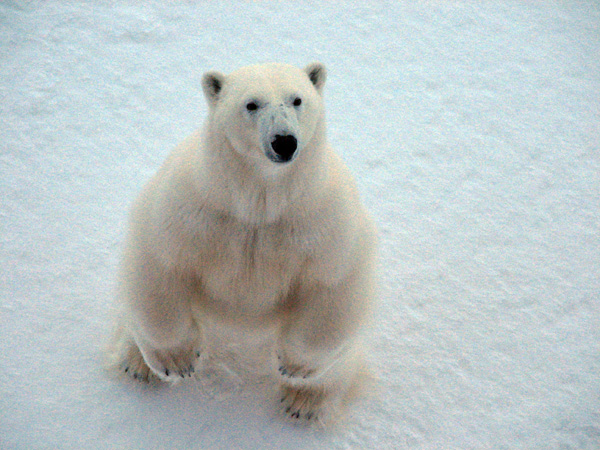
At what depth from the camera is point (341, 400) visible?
2566mm

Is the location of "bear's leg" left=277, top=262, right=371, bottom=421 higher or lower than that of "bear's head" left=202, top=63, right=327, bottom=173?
lower

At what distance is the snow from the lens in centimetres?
252

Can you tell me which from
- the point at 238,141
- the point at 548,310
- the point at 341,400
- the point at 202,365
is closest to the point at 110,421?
the point at 202,365

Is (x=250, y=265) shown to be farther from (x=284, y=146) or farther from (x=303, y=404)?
(x=303, y=404)

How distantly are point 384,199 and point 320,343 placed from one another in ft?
3.98

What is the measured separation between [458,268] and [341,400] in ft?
2.86

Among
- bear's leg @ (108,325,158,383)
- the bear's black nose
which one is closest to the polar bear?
the bear's black nose

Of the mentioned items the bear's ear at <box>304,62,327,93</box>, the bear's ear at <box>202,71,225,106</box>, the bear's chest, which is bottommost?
the bear's chest

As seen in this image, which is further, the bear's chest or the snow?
the snow

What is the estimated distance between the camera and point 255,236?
1.92m

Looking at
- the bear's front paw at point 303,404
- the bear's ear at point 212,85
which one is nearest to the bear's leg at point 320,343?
the bear's front paw at point 303,404

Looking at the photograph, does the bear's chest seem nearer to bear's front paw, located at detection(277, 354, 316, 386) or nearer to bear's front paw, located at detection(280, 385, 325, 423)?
bear's front paw, located at detection(277, 354, 316, 386)

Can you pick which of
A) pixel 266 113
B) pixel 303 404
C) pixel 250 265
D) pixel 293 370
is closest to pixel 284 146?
pixel 266 113

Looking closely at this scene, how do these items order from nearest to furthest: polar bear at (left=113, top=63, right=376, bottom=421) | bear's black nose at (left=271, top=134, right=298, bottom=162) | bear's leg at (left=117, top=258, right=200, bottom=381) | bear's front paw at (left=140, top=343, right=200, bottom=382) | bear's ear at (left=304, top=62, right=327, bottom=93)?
bear's black nose at (left=271, top=134, right=298, bottom=162) → polar bear at (left=113, top=63, right=376, bottom=421) → bear's ear at (left=304, top=62, right=327, bottom=93) → bear's leg at (left=117, top=258, right=200, bottom=381) → bear's front paw at (left=140, top=343, right=200, bottom=382)
